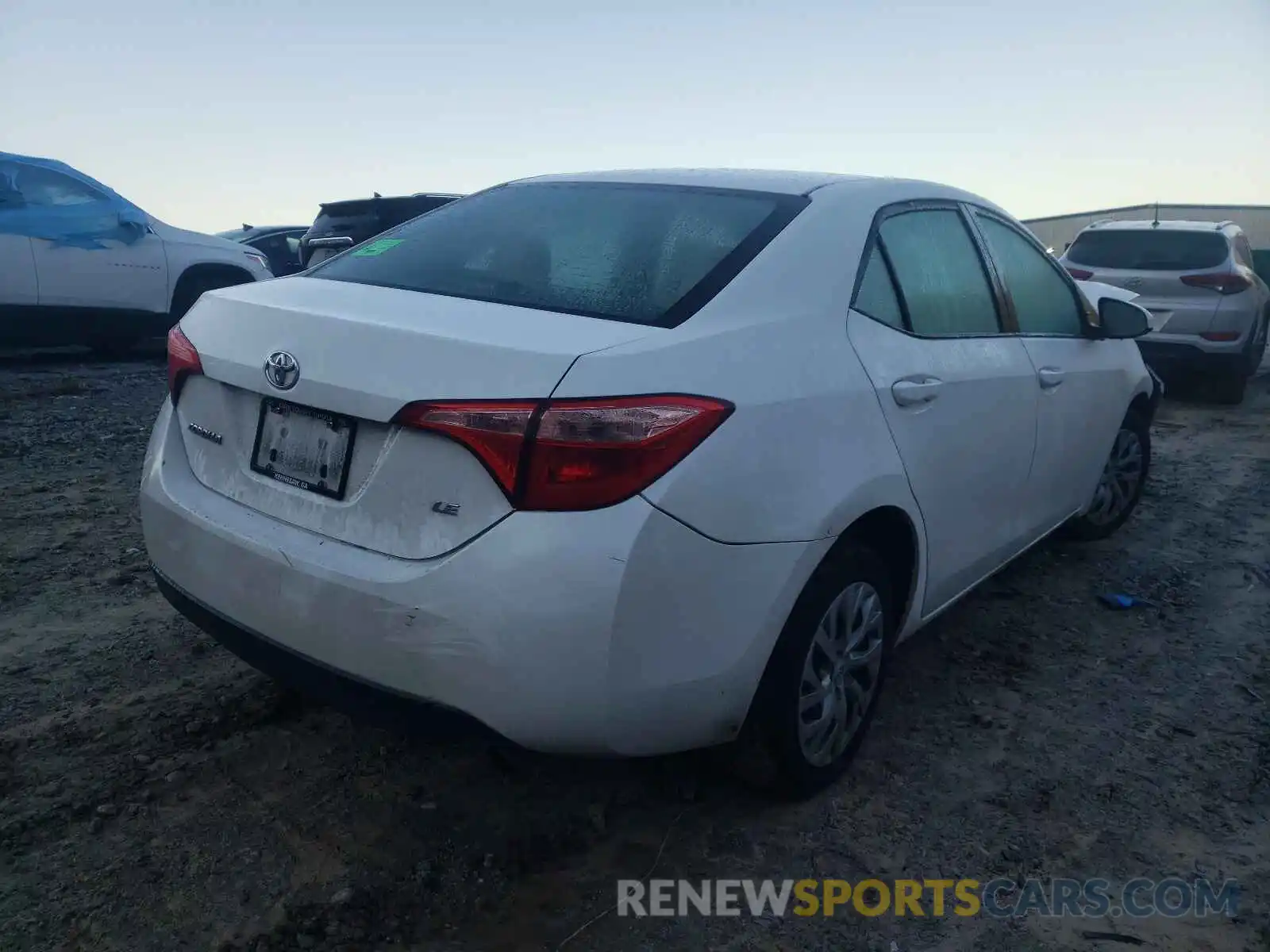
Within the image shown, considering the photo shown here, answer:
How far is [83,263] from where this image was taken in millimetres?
8531

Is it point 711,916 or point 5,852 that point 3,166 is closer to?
point 5,852

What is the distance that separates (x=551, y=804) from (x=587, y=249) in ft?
4.80

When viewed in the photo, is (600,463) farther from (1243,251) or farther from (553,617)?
(1243,251)

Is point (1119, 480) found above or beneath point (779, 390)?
beneath

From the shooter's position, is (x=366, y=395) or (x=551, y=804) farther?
(x=551, y=804)

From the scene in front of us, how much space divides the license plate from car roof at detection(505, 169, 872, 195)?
1.35 metres

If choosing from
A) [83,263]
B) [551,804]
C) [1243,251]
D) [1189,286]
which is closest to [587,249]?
[551,804]

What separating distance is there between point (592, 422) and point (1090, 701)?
2.33 meters

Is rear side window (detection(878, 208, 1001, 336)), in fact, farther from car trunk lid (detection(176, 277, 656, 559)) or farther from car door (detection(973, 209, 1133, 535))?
car trunk lid (detection(176, 277, 656, 559))

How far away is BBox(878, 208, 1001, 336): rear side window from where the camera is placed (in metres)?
2.92

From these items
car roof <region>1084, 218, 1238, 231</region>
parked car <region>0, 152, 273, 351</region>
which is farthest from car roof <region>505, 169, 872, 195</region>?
car roof <region>1084, 218, 1238, 231</region>

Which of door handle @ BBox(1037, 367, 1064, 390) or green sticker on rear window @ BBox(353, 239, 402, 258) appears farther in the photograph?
door handle @ BBox(1037, 367, 1064, 390)

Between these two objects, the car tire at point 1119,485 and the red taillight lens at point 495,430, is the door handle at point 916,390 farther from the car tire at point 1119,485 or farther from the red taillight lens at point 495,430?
the car tire at point 1119,485

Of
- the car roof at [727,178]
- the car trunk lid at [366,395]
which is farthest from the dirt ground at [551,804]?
the car roof at [727,178]
